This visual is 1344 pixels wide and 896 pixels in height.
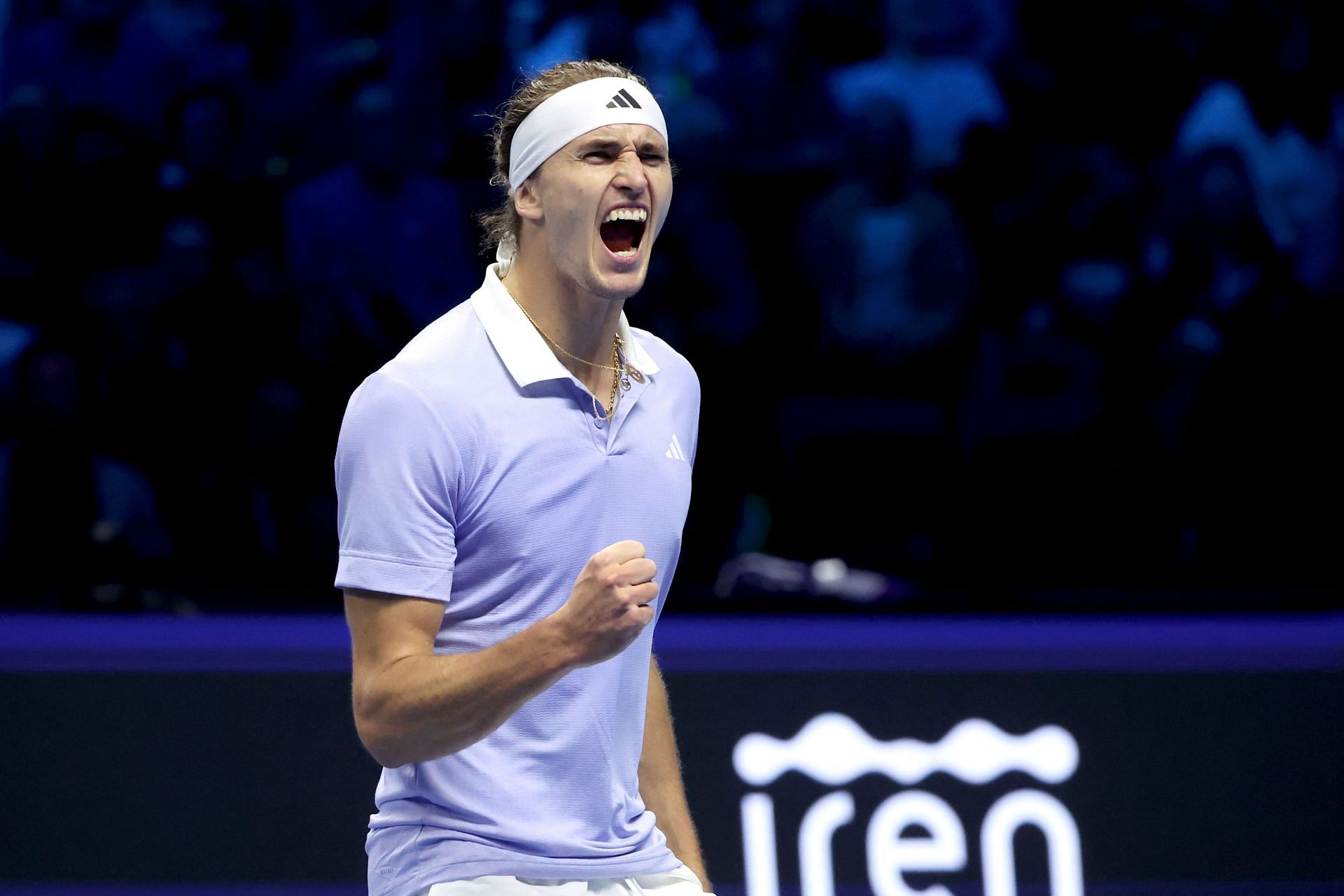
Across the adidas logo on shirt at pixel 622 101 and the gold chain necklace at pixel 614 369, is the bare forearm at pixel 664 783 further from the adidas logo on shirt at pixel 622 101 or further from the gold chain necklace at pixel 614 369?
the adidas logo on shirt at pixel 622 101

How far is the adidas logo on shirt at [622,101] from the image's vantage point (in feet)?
6.53

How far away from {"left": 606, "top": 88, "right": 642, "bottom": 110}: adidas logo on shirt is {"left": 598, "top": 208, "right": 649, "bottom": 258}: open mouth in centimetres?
14

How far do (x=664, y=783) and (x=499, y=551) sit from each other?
53 centimetres

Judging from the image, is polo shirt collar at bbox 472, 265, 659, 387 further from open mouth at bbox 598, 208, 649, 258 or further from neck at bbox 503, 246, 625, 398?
open mouth at bbox 598, 208, 649, 258

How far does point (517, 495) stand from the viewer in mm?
1816

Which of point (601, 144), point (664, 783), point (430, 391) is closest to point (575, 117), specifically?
point (601, 144)

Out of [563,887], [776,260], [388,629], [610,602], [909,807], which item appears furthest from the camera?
[776,260]

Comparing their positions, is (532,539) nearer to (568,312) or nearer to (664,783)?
(568,312)

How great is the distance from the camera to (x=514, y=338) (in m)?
1.93

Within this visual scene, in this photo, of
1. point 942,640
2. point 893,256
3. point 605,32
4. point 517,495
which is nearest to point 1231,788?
point 942,640

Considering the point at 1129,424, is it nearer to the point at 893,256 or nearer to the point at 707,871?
the point at 893,256

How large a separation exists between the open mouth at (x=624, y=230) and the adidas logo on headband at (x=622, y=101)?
0.46ft

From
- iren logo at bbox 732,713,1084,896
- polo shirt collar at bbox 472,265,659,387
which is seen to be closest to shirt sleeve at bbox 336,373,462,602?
polo shirt collar at bbox 472,265,659,387

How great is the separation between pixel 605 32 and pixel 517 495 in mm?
3320
